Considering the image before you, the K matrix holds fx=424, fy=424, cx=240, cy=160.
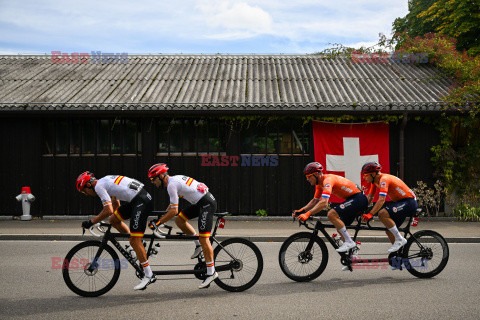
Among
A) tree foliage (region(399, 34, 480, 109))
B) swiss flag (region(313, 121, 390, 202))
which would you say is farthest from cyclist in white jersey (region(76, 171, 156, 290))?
tree foliage (region(399, 34, 480, 109))

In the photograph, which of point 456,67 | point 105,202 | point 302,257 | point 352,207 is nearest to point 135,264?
point 105,202

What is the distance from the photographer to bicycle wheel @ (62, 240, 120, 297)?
219 inches

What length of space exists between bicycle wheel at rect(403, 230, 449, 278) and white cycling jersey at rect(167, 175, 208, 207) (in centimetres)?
325

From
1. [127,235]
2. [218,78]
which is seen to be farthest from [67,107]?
[127,235]

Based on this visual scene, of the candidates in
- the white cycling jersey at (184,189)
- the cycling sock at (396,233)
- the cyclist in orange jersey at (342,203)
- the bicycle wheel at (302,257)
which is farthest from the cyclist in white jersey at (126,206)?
the cycling sock at (396,233)

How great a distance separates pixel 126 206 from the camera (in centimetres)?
588

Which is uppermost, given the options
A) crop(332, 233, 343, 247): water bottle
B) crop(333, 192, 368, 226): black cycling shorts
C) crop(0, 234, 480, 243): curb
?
crop(333, 192, 368, 226): black cycling shorts

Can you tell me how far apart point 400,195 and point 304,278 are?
1970 millimetres

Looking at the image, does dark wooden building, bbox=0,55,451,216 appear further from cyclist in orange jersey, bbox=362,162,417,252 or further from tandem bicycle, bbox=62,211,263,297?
tandem bicycle, bbox=62,211,263,297

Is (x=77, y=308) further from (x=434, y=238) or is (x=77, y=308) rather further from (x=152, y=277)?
(x=434, y=238)

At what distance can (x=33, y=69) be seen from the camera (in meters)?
16.8

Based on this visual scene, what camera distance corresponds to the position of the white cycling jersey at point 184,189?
222 inches

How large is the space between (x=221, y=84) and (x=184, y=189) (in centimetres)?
951

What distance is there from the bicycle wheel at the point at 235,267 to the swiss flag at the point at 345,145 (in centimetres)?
743
